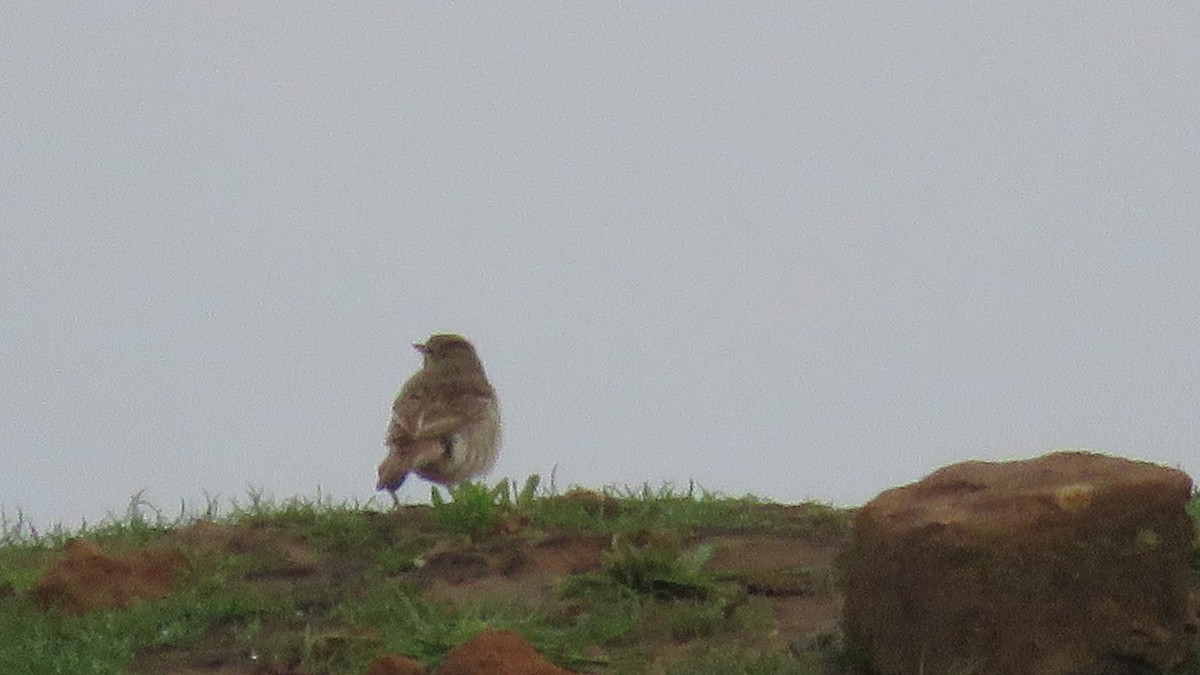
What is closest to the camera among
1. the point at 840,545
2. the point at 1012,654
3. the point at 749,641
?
the point at 1012,654

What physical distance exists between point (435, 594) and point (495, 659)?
1.97 meters

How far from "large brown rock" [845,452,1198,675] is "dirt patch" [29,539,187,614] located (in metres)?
3.68

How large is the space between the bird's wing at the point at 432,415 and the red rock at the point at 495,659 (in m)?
4.83

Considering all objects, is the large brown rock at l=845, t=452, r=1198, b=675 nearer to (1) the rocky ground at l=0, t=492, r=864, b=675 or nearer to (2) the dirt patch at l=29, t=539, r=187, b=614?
(1) the rocky ground at l=0, t=492, r=864, b=675

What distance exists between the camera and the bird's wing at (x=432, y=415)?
12.4 meters

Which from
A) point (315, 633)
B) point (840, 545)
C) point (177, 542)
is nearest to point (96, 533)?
point (177, 542)

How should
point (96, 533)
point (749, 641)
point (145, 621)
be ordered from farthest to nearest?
1. point (96, 533)
2. point (145, 621)
3. point (749, 641)

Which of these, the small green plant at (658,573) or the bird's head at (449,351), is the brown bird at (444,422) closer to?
the bird's head at (449,351)

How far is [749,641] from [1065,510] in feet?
5.07

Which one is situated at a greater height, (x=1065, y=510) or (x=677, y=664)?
(x=1065, y=510)

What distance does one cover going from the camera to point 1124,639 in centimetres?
775

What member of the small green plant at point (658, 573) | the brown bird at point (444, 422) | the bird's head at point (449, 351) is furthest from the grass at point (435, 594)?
the bird's head at point (449, 351)

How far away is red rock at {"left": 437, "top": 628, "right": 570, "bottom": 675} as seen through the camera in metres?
7.42

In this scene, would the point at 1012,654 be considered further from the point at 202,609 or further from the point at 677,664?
the point at 202,609
